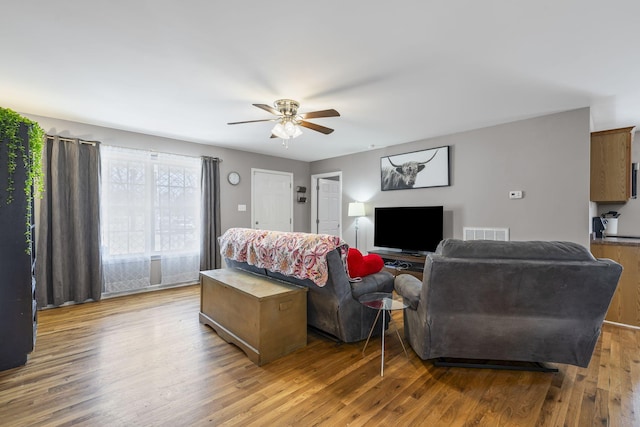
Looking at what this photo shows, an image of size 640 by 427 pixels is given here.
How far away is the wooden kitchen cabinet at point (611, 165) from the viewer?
3455mm

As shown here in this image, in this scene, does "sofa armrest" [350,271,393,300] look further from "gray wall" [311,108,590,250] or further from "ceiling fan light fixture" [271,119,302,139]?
"gray wall" [311,108,590,250]

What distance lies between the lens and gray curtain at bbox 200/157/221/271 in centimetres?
501

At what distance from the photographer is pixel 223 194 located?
5.34m

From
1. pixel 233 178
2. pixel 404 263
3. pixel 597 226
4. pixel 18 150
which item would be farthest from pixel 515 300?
pixel 233 178

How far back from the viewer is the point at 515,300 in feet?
6.53

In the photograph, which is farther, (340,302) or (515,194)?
(515,194)

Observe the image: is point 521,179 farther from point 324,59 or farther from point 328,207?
point 328,207

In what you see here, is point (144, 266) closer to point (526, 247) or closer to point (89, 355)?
point (89, 355)

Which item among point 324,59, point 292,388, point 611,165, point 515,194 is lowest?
point 292,388

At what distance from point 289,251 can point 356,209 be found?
2983 millimetres

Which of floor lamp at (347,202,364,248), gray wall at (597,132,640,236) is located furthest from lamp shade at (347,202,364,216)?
gray wall at (597,132,640,236)

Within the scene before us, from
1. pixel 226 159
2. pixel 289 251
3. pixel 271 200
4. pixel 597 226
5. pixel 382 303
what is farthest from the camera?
pixel 271 200

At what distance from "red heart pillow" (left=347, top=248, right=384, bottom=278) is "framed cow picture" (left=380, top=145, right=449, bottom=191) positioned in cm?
236

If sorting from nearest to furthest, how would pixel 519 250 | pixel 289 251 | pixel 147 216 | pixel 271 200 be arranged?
pixel 519 250
pixel 289 251
pixel 147 216
pixel 271 200
